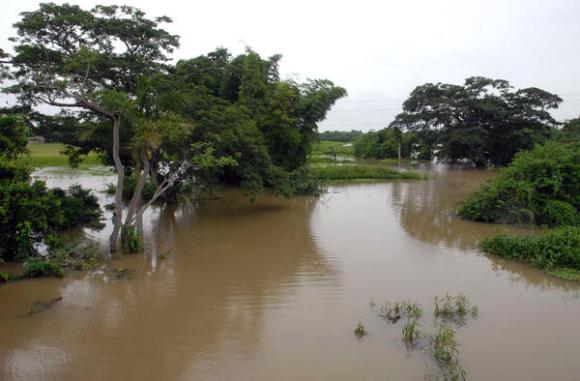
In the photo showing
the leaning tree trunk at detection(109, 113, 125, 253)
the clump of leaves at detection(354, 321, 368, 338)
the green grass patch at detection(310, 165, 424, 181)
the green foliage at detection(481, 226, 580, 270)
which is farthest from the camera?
the green grass patch at detection(310, 165, 424, 181)

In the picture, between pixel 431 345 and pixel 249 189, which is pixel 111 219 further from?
pixel 431 345

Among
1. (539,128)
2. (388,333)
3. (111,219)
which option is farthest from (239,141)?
(539,128)

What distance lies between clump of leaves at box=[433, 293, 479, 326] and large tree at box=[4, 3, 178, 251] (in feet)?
22.2

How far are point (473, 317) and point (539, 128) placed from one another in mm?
31962

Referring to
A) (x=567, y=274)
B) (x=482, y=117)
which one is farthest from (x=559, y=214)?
(x=482, y=117)

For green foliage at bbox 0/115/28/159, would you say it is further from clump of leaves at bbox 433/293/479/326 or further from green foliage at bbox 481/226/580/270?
green foliage at bbox 481/226/580/270

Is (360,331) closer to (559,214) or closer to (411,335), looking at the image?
(411,335)

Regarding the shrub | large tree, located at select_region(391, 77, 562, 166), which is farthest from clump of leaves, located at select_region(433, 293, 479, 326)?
large tree, located at select_region(391, 77, 562, 166)

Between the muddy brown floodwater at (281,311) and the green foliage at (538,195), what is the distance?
983mm

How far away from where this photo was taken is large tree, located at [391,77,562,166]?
31969 millimetres

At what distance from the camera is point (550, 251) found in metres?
8.95

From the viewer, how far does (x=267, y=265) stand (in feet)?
30.1

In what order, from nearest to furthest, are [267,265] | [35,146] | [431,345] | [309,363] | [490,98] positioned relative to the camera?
1. [309,363]
2. [431,345]
3. [267,265]
4. [490,98]
5. [35,146]

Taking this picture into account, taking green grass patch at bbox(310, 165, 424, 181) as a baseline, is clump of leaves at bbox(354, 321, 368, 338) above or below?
below
